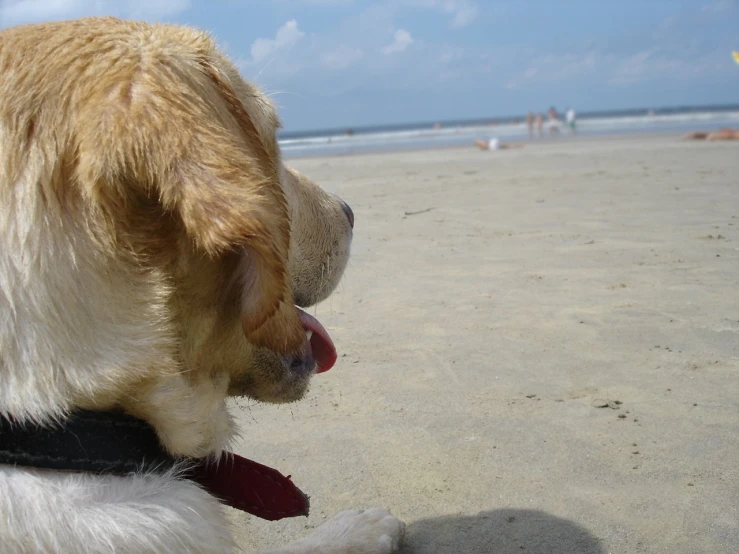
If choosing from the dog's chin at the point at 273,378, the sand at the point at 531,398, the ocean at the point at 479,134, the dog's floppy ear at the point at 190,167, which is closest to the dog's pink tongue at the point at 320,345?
the dog's chin at the point at 273,378

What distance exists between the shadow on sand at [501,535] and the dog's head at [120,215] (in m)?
1.17

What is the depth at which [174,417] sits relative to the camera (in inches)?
57.7

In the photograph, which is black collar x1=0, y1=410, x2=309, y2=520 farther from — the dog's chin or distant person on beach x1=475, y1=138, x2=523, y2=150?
distant person on beach x1=475, y1=138, x2=523, y2=150

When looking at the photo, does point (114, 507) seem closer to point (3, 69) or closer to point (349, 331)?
point (3, 69)

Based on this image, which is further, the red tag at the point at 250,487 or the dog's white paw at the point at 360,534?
the dog's white paw at the point at 360,534

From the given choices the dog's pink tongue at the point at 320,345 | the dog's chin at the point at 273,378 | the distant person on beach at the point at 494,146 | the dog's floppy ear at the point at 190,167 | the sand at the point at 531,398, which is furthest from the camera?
the distant person on beach at the point at 494,146

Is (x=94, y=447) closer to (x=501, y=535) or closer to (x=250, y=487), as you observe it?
(x=250, y=487)

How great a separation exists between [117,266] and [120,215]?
0.10 metres

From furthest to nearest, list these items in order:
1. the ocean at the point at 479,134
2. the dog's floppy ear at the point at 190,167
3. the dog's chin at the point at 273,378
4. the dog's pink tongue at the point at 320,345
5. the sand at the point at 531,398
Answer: the ocean at the point at 479,134 < the sand at the point at 531,398 < the dog's pink tongue at the point at 320,345 < the dog's chin at the point at 273,378 < the dog's floppy ear at the point at 190,167

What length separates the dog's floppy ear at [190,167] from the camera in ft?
3.85

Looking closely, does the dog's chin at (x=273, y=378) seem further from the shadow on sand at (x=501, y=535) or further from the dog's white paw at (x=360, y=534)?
the shadow on sand at (x=501, y=535)

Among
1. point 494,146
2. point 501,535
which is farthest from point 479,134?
point 501,535

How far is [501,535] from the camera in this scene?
2279 millimetres

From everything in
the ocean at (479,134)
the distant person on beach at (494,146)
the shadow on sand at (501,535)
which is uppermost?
the ocean at (479,134)
